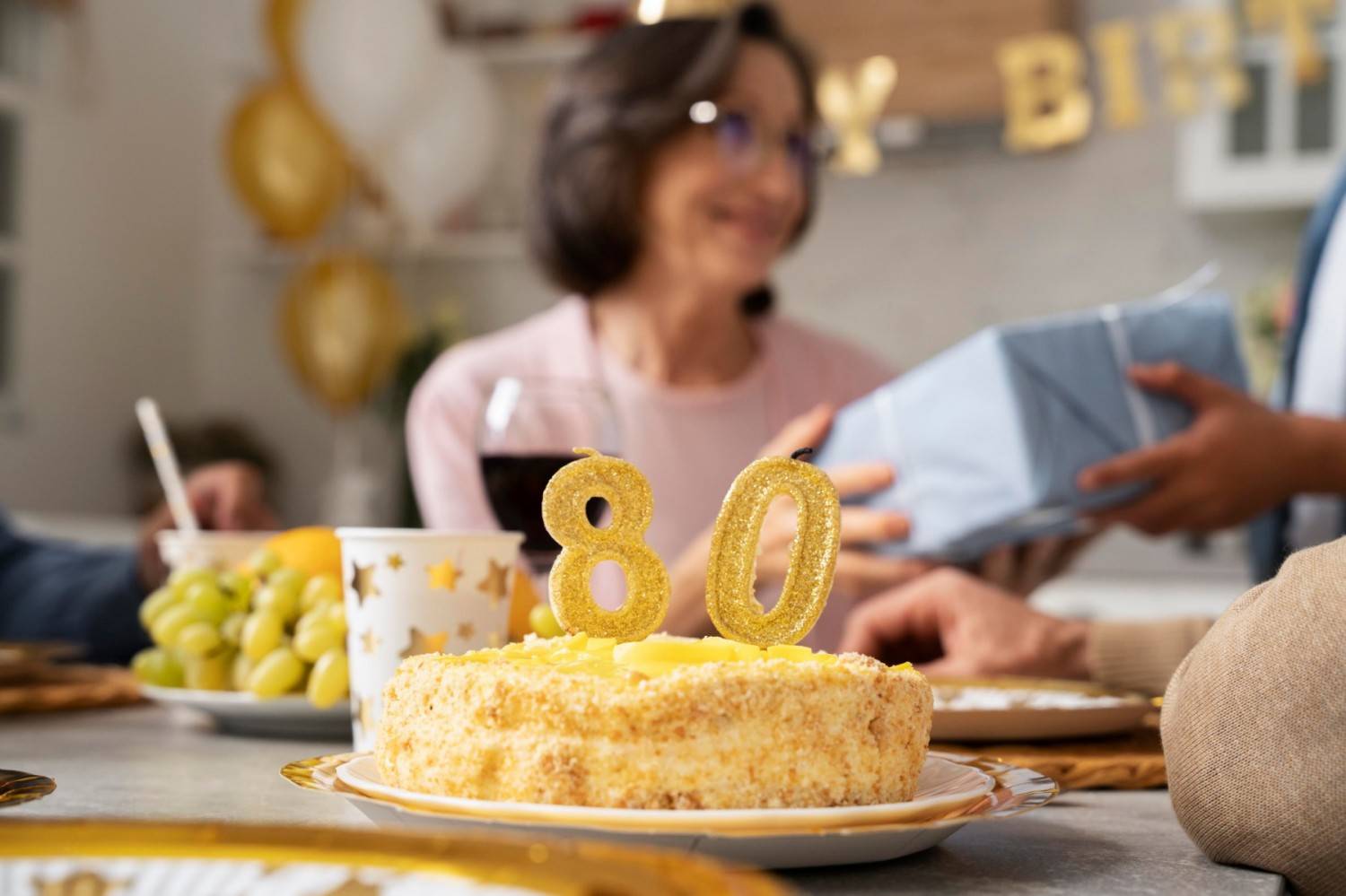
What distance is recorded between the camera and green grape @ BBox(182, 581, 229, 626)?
0.85m

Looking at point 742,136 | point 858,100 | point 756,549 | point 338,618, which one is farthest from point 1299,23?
point 756,549

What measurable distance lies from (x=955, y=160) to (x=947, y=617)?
3.21 metres

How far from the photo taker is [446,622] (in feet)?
2.21

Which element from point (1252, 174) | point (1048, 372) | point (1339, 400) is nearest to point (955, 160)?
point (1252, 174)

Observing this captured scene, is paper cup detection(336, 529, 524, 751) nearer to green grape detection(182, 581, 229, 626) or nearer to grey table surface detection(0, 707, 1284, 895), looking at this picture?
grey table surface detection(0, 707, 1284, 895)

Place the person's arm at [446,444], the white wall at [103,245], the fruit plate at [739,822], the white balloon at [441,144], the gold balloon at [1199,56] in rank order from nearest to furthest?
the fruit plate at [739,822]
the person's arm at [446,444]
the gold balloon at [1199,56]
the white balloon at [441,144]
the white wall at [103,245]

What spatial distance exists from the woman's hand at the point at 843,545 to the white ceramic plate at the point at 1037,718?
0.33 m

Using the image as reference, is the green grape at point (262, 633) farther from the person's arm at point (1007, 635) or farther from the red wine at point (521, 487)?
the person's arm at point (1007, 635)

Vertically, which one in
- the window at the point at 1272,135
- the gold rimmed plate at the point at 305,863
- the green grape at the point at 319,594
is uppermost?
the window at the point at 1272,135

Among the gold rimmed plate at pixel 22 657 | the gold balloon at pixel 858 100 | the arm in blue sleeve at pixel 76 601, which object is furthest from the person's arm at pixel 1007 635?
the gold balloon at pixel 858 100

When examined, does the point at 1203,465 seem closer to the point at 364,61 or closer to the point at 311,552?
the point at 311,552

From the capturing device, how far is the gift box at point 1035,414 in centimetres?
108

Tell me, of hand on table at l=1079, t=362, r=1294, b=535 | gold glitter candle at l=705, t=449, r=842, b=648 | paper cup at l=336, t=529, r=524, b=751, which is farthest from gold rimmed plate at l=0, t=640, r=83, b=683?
hand on table at l=1079, t=362, r=1294, b=535

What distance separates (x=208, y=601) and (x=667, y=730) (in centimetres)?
52
